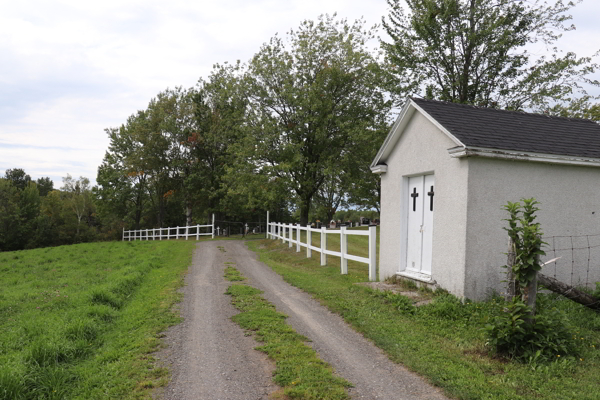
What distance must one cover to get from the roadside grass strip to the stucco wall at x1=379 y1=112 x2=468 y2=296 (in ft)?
11.0

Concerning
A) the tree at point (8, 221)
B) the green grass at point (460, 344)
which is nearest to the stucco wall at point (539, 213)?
the green grass at point (460, 344)

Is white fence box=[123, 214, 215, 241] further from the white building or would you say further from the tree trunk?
the tree trunk

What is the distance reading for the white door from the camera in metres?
8.76

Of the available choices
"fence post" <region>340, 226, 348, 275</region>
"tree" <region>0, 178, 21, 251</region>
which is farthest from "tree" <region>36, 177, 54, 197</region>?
"fence post" <region>340, 226, 348, 275</region>

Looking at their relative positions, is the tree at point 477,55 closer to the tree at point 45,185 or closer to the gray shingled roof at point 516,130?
the gray shingled roof at point 516,130

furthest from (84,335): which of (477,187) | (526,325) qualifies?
(477,187)

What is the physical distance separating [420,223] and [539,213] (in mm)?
2281

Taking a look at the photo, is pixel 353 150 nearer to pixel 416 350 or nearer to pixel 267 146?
pixel 267 146

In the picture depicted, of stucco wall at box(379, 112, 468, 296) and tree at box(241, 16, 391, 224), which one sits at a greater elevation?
tree at box(241, 16, 391, 224)

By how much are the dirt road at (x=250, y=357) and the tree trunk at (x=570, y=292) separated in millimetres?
2933

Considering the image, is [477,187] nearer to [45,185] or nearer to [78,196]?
[78,196]

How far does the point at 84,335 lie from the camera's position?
5977mm

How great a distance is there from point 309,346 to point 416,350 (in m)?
1.38

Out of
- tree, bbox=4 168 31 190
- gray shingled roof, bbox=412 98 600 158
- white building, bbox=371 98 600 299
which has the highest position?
tree, bbox=4 168 31 190
